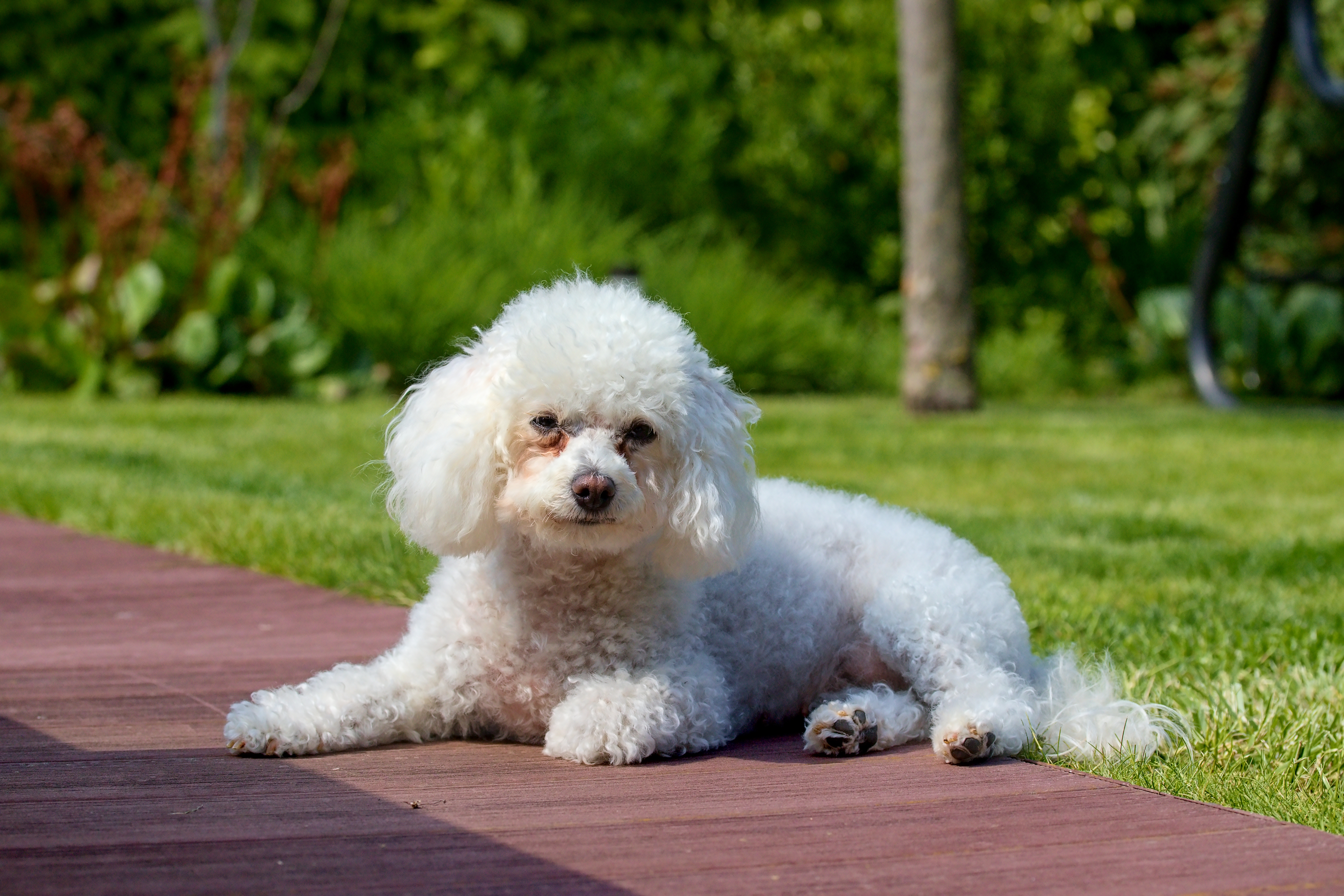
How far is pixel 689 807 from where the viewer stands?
93.2 inches

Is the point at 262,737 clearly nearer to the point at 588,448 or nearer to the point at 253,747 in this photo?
the point at 253,747

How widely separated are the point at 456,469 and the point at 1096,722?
1.24 meters

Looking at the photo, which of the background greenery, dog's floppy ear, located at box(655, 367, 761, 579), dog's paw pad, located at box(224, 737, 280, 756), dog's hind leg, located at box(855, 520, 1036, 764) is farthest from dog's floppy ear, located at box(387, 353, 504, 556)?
the background greenery

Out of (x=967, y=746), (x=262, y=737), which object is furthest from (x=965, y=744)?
(x=262, y=737)

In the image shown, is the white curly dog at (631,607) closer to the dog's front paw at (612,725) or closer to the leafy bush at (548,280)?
the dog's front paw at (612,725)

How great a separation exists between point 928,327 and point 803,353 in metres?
2.09

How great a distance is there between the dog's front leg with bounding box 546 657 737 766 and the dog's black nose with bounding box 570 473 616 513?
34cm

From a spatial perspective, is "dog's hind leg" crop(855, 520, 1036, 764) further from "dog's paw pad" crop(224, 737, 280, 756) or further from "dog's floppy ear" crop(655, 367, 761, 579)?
"dog's paw pad" crop(224, 737, 280, 756)

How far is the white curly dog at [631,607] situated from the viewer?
8.80 feet

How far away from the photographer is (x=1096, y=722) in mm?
2783

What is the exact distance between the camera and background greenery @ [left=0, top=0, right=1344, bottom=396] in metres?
11.2

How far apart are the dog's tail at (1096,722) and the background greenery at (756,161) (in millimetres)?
7670

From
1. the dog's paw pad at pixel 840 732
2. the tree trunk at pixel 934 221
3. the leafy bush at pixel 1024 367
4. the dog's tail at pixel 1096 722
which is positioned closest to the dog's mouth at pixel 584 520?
the dog's paw pad at pixel 840 732

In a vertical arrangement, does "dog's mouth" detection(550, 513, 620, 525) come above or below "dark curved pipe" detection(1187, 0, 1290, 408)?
below
